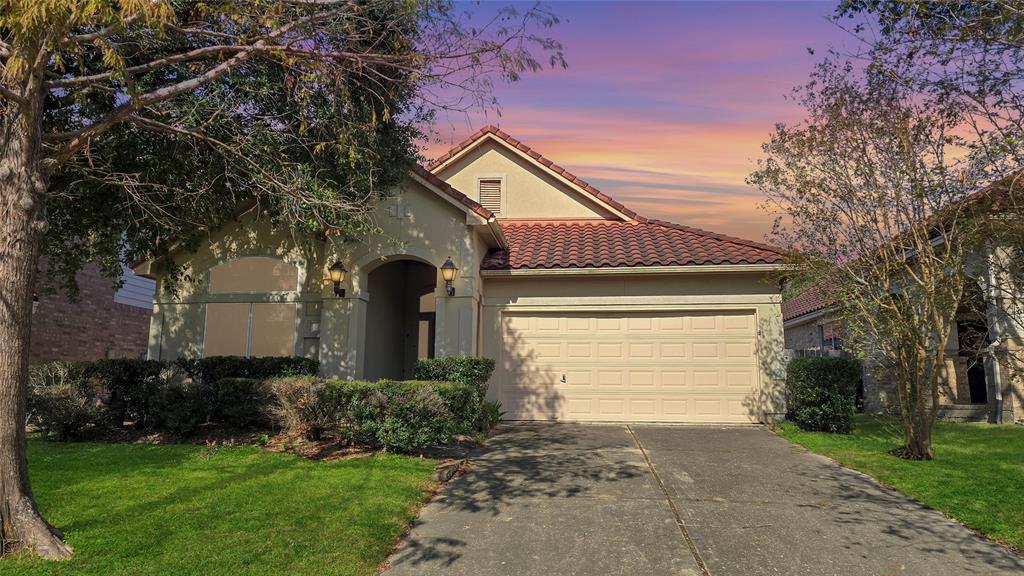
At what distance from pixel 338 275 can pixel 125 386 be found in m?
3.87

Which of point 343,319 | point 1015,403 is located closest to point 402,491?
point 343,319

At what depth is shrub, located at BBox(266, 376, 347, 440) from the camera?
847 cm

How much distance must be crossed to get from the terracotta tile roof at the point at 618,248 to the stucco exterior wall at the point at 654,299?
0.39m

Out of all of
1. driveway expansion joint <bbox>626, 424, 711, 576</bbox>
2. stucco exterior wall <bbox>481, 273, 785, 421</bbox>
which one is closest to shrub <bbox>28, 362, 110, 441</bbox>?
stucco exterior wall <bbox>481, 273, 785, 421</bbox>

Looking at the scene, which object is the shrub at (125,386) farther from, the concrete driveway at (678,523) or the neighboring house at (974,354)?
the neighboring house at (974,354)

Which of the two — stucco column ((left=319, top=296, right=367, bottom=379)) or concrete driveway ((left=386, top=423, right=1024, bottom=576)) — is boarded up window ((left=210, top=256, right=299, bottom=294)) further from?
concrete driveway ((left=386, top=423, right=1024, bottom=576))

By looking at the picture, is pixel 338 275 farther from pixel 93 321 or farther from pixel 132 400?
pixel 93 321

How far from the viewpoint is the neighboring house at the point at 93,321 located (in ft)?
51.4

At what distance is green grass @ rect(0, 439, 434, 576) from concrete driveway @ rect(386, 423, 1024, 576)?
0.46m

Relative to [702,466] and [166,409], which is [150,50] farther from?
[702,466]

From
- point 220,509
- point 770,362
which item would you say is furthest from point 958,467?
point 220,509

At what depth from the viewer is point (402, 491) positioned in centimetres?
627

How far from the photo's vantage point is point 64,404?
896 centimetres

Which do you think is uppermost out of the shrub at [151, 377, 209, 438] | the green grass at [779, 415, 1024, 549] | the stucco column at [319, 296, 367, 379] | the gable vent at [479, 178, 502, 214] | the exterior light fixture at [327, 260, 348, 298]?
the gable vent at [479, 178, 502, 214]
